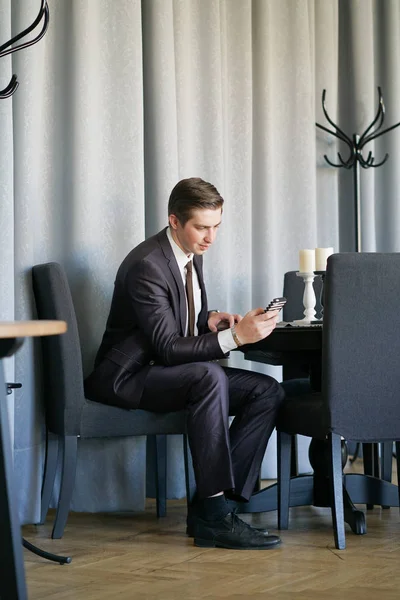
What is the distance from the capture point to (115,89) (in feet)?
11.1

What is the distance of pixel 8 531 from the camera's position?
160 cm

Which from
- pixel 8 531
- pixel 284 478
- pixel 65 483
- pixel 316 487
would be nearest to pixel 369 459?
pixel 316 487

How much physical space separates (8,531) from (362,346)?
1347 mm

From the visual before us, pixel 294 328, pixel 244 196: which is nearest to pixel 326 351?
pixel 294 328

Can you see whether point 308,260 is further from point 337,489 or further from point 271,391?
point 337,489

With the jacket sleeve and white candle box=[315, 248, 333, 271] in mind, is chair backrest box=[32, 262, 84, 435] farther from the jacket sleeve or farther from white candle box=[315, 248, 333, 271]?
white candle box=[315, 248, 333, 271]

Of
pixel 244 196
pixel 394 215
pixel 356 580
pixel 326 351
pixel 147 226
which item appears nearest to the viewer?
pixel 356 580

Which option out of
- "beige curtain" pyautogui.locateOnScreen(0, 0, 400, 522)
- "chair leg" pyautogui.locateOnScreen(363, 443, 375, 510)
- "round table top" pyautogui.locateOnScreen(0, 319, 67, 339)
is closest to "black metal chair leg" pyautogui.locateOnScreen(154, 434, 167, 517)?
"beige curtain" pyautogui.locateOnScreen(0, 0, 400, 522)

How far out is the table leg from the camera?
160cm

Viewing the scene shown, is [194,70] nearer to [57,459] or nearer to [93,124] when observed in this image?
[93,124]

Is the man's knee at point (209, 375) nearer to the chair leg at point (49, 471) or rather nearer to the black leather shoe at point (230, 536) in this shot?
the black leather shoe at point (230, 536)

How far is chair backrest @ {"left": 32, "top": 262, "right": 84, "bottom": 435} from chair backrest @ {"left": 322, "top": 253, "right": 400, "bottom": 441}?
0.80m

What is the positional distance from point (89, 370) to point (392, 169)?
7.01 feet

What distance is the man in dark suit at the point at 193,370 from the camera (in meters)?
2.80
